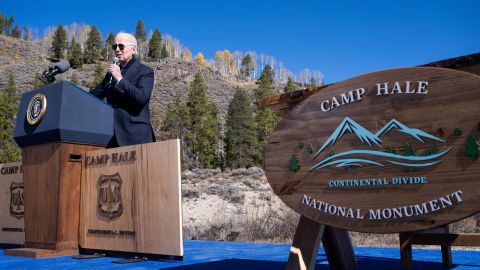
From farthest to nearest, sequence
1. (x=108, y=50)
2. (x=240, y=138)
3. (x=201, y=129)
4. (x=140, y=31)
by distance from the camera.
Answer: (x=140, y=31)
(x=108, y=50)
(x=240, y=138)
(x=201, y=129)

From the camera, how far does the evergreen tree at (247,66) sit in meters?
105

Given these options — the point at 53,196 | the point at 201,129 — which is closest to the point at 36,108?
the point at 53,196

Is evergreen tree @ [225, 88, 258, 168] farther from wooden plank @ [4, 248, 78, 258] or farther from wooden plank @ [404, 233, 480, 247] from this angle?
wooden plank @ [404, 233, 480, 247]

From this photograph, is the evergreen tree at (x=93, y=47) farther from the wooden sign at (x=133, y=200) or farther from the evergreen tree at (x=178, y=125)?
the wooden sign at (x=133, y=200)

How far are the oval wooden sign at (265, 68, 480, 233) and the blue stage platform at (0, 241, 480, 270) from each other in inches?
41.4

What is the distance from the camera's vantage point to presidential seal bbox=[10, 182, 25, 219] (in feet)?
13.9

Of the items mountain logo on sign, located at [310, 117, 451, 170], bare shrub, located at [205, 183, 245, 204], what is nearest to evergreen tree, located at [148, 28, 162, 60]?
bare shrub, located at [205, 183, 245, 204]

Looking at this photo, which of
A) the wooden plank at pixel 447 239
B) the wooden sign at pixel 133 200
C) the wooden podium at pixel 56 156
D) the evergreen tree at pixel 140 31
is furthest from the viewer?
the evergreen tree at pixel 140 31

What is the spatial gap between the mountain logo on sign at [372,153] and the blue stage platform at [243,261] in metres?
1.14

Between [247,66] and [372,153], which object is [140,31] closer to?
[247,66]

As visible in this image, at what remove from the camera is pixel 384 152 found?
1820 millimetres

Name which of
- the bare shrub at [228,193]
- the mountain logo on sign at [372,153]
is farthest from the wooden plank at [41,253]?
the bare shrub at [228,193]

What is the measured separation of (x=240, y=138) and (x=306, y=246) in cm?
3723

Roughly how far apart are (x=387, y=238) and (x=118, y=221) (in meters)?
4.63
